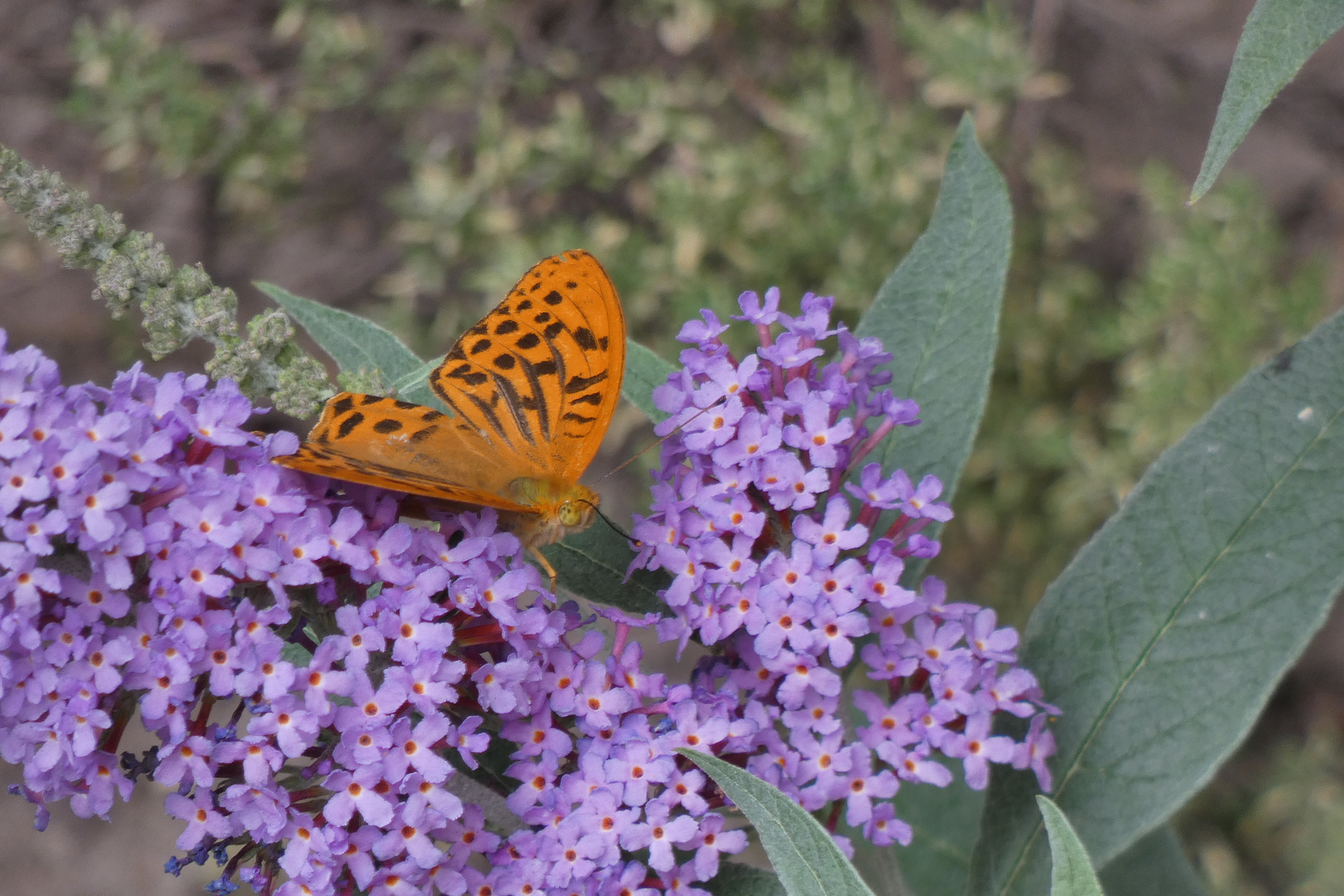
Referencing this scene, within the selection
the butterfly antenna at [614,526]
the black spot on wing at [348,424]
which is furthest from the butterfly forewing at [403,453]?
the butterfly antenna at [614,526]

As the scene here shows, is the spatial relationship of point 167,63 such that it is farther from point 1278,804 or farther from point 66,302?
point 1278,804

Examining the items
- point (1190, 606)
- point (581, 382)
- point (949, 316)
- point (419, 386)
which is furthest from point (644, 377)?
point (1190, 606)

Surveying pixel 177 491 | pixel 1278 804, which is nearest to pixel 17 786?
pixel 177 491

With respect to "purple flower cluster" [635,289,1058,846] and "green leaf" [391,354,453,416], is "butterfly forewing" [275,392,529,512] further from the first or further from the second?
"purple flower cluster" [635,289,1058,846]

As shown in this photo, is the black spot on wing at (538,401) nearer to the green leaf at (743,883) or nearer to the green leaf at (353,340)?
the green leaf at (353,340)

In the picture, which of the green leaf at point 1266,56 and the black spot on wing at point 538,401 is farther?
the black spot on wing at point 538,401

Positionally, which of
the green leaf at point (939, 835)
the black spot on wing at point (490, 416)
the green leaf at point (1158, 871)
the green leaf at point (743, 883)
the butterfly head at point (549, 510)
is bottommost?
the green leaf at point (939, 835)

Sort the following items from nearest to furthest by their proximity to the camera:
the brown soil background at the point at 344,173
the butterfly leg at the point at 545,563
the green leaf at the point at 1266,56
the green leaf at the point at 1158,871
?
the green leaf at the point at 1266,56, the butterfly leg at the point at 545,563, the green leaf at the point at 1158,871, the brown soil background at the point at 344,173
